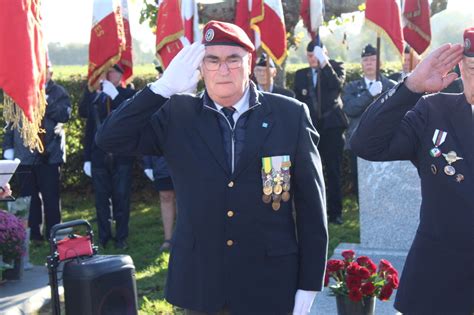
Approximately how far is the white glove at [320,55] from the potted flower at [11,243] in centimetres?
407

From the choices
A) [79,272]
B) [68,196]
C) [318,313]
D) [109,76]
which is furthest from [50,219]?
[79,272]

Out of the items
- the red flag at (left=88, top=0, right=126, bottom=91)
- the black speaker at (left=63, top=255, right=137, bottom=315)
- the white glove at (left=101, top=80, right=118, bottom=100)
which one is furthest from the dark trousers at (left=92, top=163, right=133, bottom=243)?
the black speaker at (left=63, top=255, right=137, bottom=315)

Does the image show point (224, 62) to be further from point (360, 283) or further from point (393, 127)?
point (360, 283)

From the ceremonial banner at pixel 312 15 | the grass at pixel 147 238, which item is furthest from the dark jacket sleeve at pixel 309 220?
the ceremonial banner at pixel 312 15

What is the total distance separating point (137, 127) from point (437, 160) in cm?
116

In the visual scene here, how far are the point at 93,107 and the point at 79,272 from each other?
4561 millimetres

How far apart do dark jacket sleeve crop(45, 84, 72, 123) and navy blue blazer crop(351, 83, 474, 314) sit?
5661mm

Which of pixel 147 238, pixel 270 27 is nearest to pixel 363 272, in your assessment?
pixel 270 27

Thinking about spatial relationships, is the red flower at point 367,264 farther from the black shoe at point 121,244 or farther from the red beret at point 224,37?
the black shoe at point 121,244

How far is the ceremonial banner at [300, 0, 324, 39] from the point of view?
923cm

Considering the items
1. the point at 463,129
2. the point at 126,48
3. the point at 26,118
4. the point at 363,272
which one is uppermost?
the point at 126,48

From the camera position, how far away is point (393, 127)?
3197 mm

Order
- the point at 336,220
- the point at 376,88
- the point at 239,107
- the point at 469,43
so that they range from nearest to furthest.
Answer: the point at 469,43 → the point at 239,107 → the point at 376,88 → the point at 336,220

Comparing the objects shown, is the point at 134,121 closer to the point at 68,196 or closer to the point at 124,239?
the point at 124,239
